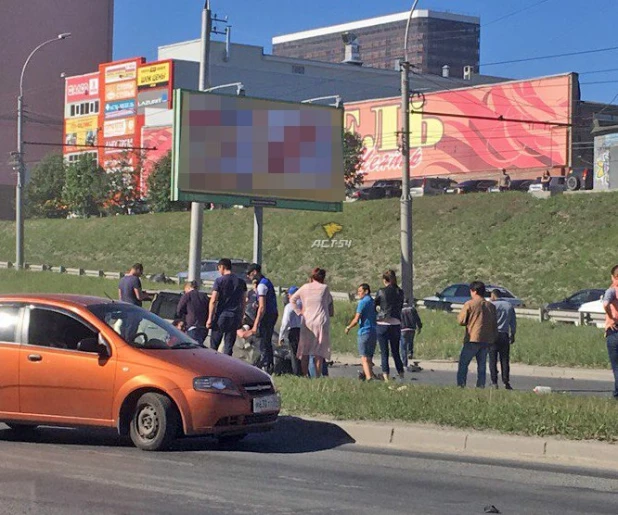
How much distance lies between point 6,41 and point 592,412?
11076 centimetres

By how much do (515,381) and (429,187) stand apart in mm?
53463

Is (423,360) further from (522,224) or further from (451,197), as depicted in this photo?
(451,197)

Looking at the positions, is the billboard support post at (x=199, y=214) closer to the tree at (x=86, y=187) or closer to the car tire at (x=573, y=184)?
the car tire at (x=573, y=184)

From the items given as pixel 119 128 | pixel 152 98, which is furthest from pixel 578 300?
pixel 119 128

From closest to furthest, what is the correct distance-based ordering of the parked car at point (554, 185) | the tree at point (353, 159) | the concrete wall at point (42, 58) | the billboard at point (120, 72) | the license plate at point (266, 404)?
the license plate at point (266, 404)
the parked car at point (554, 185)
the tree at point (353, 159)
the billboard at point (120, 72)
the concrete wall at point (42, 58)

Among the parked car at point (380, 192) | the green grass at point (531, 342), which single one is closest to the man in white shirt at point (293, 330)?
the green grass at point (531, 342)

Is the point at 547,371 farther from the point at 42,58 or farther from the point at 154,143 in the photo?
the point at 42,58

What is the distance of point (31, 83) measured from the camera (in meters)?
116

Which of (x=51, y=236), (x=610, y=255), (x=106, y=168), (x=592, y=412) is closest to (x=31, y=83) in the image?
(x=106, y=168)

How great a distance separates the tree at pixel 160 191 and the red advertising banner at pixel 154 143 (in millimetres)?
8096

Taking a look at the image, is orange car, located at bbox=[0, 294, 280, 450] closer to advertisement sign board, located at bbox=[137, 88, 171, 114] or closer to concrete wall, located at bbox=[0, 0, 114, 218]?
advertisement sign board, located at bbox=[137, 88, 171, 114]

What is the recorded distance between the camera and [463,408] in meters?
11.7

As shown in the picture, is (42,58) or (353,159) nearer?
(353,159)

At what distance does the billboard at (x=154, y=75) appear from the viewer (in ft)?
345
